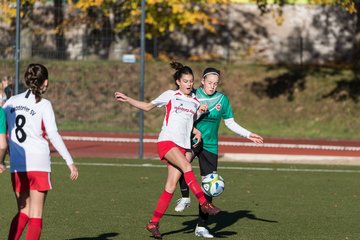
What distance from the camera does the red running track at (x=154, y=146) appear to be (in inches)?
1017

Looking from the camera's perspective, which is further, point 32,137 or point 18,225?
point 18,225

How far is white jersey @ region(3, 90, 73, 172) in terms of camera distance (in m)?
9.68

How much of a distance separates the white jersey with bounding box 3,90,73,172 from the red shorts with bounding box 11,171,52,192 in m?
0.05

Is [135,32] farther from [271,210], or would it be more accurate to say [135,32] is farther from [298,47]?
[271,210]

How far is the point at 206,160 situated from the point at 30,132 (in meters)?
3.52

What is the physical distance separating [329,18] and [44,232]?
31.9 meters

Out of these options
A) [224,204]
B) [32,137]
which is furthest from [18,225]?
[224,204]

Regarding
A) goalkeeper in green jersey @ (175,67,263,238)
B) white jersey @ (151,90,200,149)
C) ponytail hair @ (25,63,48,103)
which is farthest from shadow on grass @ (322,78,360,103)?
ponytail hair @ (25,63,48,103)

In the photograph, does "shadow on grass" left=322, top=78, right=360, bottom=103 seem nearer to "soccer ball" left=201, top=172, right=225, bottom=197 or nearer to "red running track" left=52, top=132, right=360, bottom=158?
"red running track" left=52, top=132, right=360, bottom=158

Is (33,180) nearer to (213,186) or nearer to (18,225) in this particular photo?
(18,225)

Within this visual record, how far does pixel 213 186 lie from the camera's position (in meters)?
12.3

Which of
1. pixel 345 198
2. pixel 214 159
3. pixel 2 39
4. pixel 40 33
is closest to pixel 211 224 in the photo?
pixel 214 159

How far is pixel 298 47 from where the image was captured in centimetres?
4069

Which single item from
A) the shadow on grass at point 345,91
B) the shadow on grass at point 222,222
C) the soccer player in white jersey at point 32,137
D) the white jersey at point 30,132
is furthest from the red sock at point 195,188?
the shadow on grass at point 345,91
